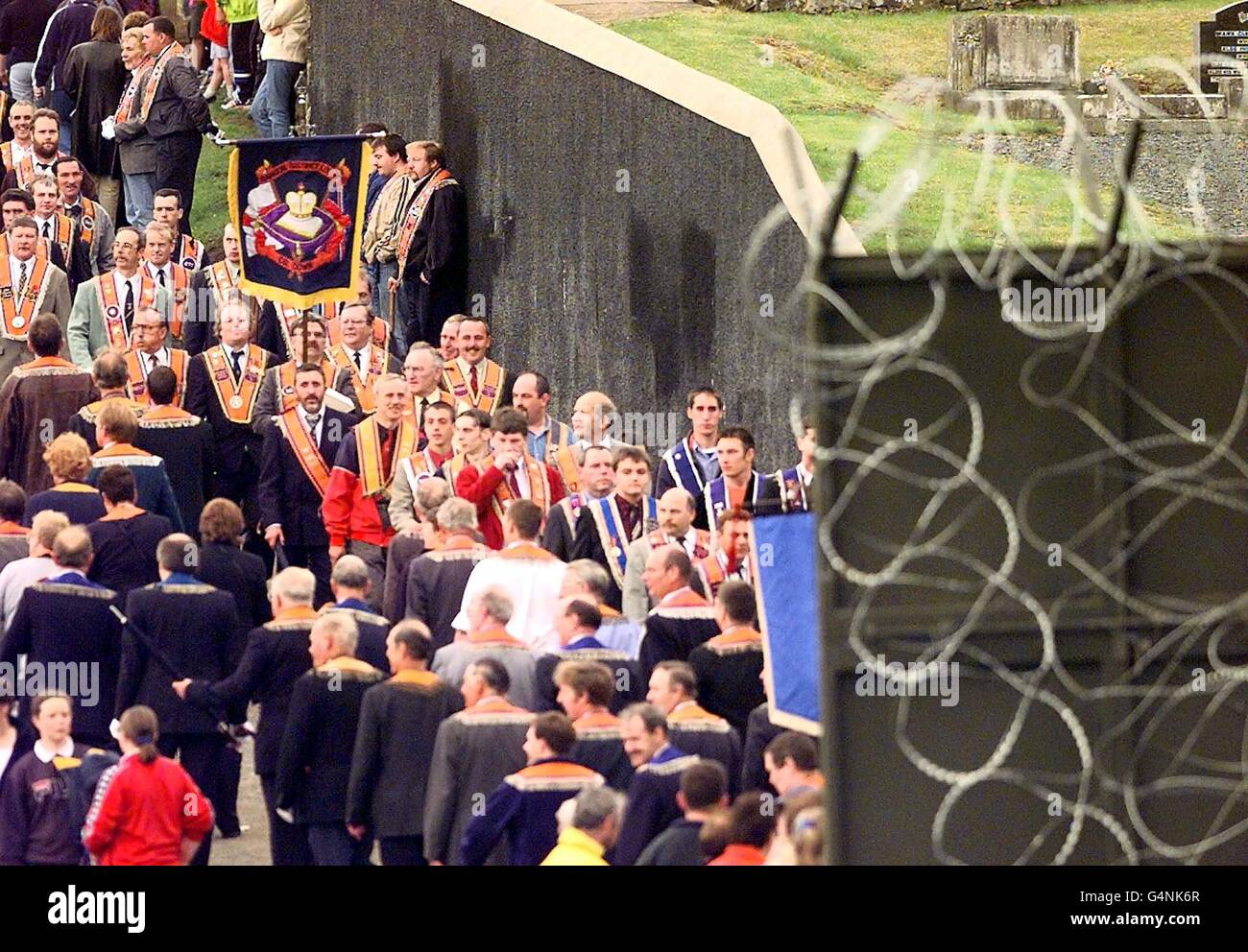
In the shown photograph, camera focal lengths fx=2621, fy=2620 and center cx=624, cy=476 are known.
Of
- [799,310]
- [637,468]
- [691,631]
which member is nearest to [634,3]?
[799,310]

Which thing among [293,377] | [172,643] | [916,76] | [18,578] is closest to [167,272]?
[293,377]

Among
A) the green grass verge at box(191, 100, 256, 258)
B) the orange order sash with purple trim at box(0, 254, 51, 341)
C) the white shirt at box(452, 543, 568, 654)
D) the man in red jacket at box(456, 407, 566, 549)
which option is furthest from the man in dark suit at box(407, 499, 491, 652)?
the green grass verge at box(191, 100, 256, 258)

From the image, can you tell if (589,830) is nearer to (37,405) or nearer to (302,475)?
(302,475)

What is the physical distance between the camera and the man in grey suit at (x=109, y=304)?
14453 mm

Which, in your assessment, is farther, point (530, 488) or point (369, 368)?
point (369, 368)

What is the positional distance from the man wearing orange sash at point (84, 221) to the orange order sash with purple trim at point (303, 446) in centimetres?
320

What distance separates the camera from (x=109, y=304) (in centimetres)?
1451

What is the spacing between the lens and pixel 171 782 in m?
9.41

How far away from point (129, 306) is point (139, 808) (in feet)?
18.5
